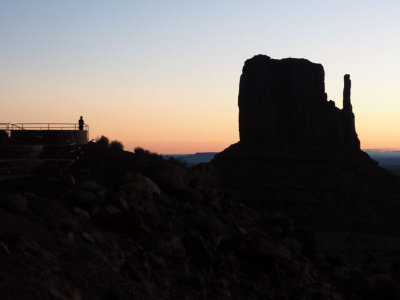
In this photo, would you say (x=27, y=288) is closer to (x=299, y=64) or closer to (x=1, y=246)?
(x=1, y=246)

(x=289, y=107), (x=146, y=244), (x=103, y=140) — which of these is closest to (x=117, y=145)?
(x=103, y=140)

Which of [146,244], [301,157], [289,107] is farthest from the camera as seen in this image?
[289,107]

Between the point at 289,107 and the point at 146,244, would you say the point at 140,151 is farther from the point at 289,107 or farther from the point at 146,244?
the point at 289,107

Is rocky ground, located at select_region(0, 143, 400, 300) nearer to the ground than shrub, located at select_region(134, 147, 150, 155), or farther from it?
nearer to the ground

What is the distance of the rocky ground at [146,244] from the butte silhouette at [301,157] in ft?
198

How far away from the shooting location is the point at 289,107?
4872 inches

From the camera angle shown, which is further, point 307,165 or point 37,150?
point 307,165

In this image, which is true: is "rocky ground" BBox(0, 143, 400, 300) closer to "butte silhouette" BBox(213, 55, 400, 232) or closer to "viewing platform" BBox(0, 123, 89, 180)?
"viewing platform" BBox(0, 123, 89, 180)

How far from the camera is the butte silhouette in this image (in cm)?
9375

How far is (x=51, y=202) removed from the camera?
1761cm

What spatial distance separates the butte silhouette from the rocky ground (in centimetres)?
6040

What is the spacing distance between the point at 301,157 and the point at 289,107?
14772 millimetres

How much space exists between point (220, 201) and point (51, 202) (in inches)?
364

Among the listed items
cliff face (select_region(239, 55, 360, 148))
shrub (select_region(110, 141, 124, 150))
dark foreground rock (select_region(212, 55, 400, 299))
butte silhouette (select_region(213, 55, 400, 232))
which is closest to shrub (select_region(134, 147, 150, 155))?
shrub (select_region(110, 141, 124, 150))
